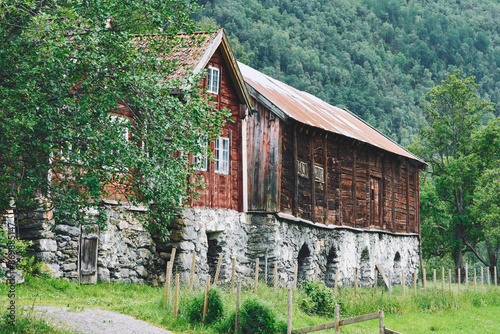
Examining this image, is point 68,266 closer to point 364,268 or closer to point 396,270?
point 364,268

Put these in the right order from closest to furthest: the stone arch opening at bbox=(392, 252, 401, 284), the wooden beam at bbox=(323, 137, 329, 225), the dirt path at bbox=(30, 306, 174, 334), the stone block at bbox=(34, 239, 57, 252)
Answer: the dirt path at bbox=(30, 306, 174, 334) → the stone block at bbox=(34, 239, 57, 252) → the wooden beam at bbox=(323, 137, 329, 225) → the stone arch opening at bbox=(392, 252, 401, 284)

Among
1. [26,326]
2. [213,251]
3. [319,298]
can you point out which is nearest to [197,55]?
[213,251]

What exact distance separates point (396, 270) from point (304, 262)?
10988mm

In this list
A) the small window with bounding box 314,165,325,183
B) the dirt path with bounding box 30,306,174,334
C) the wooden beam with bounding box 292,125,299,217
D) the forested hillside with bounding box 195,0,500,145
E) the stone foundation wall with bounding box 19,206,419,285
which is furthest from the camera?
the forested hillside with bounding box 195,0,500,145

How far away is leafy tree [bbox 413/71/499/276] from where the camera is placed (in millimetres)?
44594

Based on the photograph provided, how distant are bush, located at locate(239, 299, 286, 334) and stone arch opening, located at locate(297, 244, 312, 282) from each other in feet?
35.9

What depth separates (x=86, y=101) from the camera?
1299 centimetres

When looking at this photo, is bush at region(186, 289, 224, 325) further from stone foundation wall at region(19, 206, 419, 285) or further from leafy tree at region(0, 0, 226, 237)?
stone foundation wall at region(19, 206, 419, 285)

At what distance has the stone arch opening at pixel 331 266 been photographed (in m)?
27.8

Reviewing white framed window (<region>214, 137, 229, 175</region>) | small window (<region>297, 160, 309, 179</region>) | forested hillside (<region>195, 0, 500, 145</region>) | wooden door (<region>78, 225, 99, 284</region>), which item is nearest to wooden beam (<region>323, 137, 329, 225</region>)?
small window (<region>297, 160, 309, 179</region>)

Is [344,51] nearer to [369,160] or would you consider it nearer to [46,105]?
[369,160]

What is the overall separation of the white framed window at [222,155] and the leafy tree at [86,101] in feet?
25.7

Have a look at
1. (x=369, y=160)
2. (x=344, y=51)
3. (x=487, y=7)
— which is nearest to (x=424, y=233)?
(x=369, y=160)

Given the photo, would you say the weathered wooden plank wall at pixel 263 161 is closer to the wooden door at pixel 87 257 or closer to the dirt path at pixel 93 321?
the wooden door at pixel 87 257
